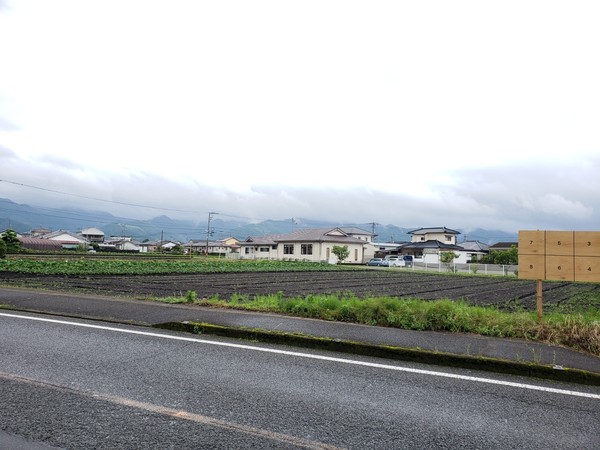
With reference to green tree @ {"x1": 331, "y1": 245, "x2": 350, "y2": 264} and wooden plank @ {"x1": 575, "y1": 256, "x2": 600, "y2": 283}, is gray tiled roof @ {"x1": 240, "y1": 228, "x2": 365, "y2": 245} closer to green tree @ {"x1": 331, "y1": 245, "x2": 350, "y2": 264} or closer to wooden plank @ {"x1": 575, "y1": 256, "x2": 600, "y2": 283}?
green tree @ {"x1": 331, "y1": 245, "x2": 350, "y2": 264}

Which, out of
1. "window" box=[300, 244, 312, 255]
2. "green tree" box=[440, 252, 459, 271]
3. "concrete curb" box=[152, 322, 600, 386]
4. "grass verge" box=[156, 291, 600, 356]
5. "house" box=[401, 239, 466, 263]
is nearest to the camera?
"concrete curb" box=[152, 322, 600, 386]

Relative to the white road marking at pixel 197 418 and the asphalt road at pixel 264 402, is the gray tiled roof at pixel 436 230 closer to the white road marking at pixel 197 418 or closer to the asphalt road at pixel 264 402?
the asphalt road at pixel 264 402

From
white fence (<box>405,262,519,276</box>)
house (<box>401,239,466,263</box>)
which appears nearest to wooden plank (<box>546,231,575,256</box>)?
white fence (<box>405,262,519,276</box>)

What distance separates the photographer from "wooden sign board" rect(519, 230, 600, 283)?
21.0ft

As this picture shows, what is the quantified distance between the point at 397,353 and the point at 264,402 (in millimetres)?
2200

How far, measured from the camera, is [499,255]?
146 feet

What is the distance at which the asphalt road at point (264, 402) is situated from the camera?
2.92 metres

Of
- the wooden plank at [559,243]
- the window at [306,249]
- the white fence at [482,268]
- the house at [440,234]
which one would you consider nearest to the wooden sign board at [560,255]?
the wooden plank at [559,243]

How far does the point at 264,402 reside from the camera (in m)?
3.51

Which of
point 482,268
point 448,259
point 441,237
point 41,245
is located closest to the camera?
point 482,268

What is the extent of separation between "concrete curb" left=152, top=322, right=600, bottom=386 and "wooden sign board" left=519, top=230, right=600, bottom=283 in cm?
233

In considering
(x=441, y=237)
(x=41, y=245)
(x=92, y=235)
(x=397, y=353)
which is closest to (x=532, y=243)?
(x=397, y=353)

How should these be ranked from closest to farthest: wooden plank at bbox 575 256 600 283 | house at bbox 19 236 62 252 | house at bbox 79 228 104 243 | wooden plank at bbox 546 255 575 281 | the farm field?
1. wooden plank at bbox 575 256 600 283
2. wooden plank at bbox 546 255 575 281
3. the farm field
4. house at bbox 19 236 62 252
5. house at bbox 79 228 104 243

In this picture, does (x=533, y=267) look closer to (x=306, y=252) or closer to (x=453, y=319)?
(x=453, y=319)
